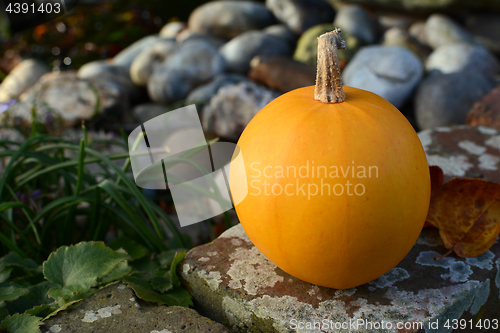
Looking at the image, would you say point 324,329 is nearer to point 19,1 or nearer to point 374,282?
point 374,282

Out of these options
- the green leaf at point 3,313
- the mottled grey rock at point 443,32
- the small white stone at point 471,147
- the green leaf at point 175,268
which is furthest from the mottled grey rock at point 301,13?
the green leaf at point 3,313

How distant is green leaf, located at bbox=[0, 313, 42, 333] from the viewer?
956mm

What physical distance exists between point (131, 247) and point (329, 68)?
0.92 meters

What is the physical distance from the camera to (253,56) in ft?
13.7

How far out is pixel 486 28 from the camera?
14.3 feet

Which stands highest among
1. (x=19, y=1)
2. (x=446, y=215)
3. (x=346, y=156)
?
(x=19, y=1)

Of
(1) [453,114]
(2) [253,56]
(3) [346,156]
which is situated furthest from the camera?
(2) [253,56]

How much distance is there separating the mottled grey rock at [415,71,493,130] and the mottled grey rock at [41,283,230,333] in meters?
2.69

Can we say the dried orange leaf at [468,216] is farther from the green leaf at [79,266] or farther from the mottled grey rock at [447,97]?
the mottled grey rock at [447,97]

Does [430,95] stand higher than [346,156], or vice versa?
[346,156]

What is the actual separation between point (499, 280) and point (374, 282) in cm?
41

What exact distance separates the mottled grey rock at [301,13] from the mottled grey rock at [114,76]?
1991mm

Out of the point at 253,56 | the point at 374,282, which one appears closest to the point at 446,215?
the point at 374,282

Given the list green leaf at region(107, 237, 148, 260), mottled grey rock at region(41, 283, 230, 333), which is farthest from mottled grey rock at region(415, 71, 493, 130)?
mottled grey rock at region(41, 283, 230, 333)
